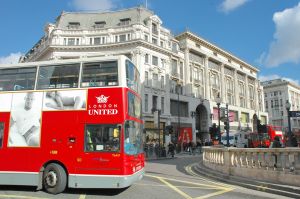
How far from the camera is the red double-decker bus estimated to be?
9953 mm

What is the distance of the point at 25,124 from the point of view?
10.9m

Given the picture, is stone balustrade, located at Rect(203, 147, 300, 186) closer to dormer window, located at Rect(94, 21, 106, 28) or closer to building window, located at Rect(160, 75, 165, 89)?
building window, located at Rect(160, 75, 165, 89)

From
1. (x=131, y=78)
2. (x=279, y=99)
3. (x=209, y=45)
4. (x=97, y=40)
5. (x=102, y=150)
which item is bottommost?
(x=102, y=150)

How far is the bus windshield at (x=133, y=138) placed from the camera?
1004 centimetres

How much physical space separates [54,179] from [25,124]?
83.5 inches

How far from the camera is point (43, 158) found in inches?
415

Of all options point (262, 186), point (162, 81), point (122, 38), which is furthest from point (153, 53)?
point (262, 186)

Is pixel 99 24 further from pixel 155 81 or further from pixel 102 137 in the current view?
pixel 102 137

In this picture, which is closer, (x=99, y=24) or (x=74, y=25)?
(x=99, y=24)

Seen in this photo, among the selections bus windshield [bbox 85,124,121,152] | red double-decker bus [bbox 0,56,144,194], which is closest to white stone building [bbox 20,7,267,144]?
red double-decker bus [bbox 0,56,144,194]

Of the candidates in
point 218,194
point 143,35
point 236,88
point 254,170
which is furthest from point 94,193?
point 236,88

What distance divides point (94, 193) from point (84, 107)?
Result: 8.86 feet

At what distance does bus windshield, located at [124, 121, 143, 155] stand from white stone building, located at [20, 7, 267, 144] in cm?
3645

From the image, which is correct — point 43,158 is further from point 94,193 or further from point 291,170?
point 291,170
